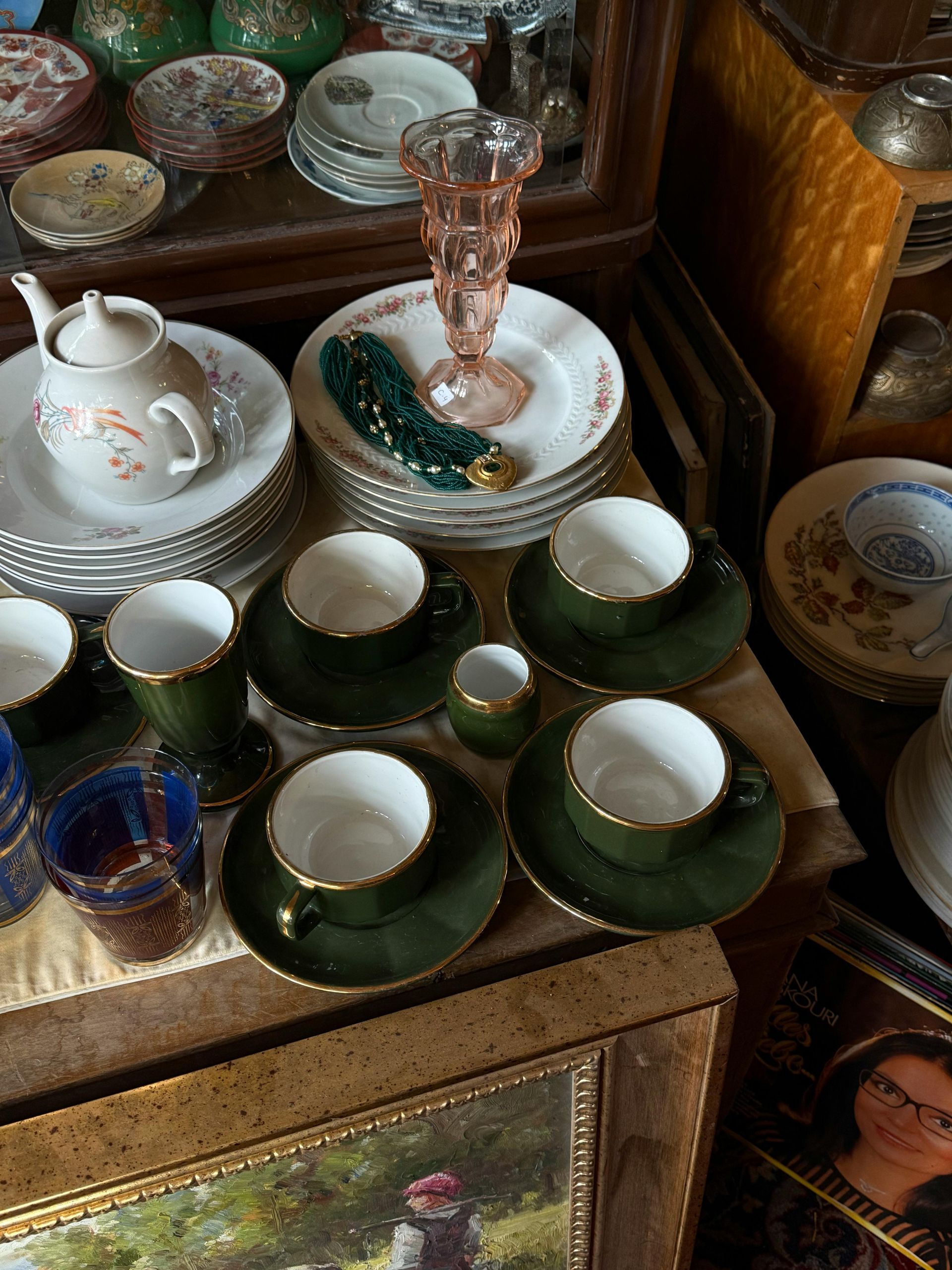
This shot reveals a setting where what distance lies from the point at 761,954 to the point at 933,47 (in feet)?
2.77

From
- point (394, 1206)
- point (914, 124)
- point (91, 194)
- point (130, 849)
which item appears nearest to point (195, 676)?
point (130, 849)

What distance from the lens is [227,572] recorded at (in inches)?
33.3

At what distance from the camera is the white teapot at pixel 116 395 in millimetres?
757

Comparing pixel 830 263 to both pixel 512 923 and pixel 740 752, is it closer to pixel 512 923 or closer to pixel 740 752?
pixel 740 752

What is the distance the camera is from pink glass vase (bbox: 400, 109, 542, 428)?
2.66 feet

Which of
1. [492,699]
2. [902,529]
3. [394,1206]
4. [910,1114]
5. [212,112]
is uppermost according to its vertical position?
[212,112]

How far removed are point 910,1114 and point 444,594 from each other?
658 millimetres

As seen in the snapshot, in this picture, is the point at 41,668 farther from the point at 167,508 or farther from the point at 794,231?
the point at 794,231

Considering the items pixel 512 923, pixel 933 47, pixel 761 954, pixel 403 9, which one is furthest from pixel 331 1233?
pixel 933 47

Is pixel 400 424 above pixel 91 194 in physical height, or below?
below

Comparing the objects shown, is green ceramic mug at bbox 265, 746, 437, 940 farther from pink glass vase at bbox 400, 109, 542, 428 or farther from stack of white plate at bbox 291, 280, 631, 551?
pink glass vase at bbox 400, 109, 542, 428

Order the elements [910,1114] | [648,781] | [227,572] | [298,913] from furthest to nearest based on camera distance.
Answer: [910,1114] → [227,572] → [648,781] → [298,913]

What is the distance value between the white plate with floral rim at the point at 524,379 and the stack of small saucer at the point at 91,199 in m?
0.17

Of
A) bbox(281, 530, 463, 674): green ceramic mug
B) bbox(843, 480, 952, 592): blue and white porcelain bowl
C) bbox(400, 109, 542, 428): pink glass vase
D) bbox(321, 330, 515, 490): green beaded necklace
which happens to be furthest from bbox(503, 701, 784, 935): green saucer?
bbox(843, 480, 952, 592): blue and white porcelain bowl
